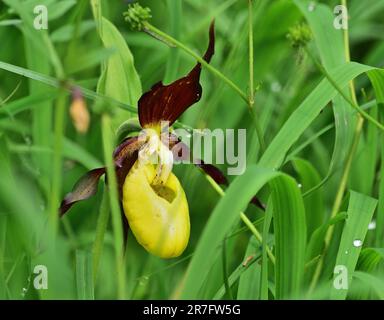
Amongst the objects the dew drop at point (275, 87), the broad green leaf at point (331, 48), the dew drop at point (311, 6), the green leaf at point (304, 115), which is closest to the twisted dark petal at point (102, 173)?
the green leaf at point (304, 115)

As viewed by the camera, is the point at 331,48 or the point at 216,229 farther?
the point at 331,48

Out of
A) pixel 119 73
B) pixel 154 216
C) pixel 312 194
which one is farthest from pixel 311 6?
pixel 154 216

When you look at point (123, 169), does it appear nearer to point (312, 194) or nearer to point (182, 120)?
point (312, 194)

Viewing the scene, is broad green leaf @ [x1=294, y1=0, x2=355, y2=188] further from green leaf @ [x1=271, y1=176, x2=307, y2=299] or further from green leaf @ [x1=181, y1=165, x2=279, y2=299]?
green leaf @ [x1=181, y1=165, x2=279, y2=299]

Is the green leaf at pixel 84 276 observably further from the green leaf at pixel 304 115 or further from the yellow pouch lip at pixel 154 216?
the green leaf at pixel 304 115

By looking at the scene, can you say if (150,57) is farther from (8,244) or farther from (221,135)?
(8,244)

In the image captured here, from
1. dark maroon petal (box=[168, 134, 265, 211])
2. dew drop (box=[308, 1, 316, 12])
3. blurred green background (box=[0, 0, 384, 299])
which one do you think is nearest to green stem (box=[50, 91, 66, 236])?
blurred green background (box=[0, 0, 384, 299])
